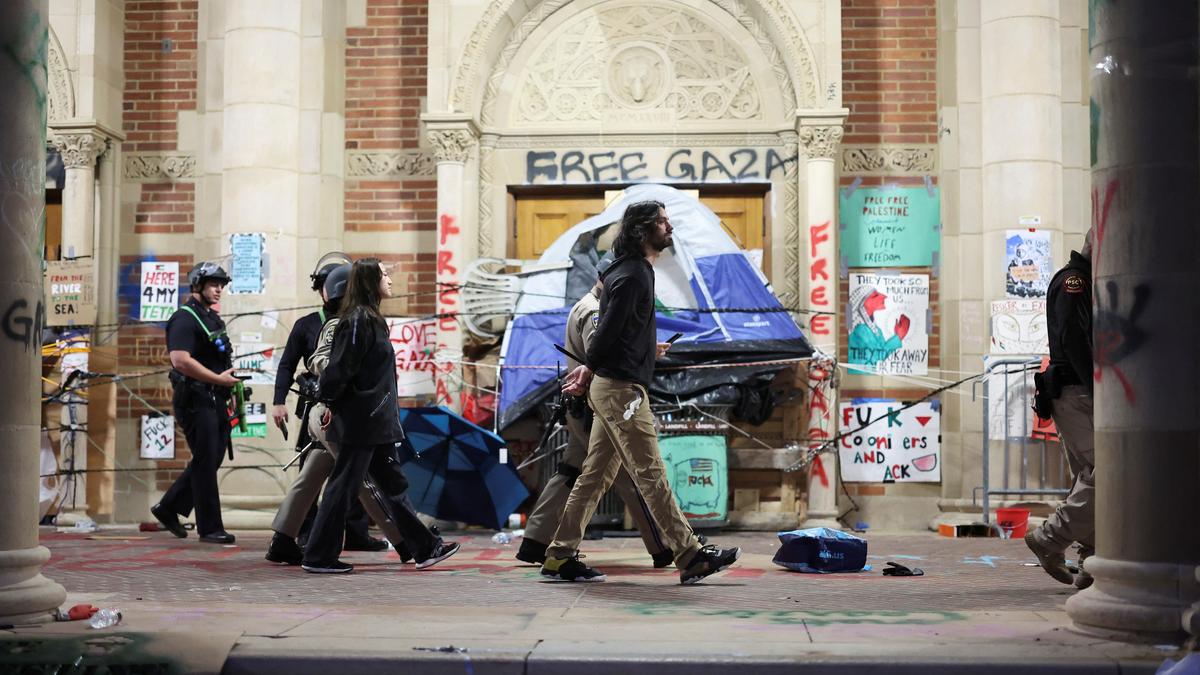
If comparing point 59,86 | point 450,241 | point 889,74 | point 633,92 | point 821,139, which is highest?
point 889,74

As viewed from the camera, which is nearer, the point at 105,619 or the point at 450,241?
the point at 105,619

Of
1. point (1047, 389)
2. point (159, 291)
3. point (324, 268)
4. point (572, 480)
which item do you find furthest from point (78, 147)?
point (1047, 389)

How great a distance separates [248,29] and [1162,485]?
32.9 feet

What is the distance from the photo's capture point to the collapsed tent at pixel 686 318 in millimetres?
12188

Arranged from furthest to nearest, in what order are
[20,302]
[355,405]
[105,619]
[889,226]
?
[889,226] → [355,405] → [20,302] → [105,619]

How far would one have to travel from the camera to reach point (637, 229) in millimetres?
7883

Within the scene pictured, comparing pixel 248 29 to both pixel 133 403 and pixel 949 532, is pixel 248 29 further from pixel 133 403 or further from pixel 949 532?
pixel 949 532

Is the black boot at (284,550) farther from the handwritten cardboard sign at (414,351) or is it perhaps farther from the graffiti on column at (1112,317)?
the graffiti on column at (1112,317)

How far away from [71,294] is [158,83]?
93.8 inches

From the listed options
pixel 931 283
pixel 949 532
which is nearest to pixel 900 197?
pixel 931 283

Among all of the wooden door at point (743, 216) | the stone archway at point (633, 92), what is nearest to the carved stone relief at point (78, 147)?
the stone archway at point (633, 92)

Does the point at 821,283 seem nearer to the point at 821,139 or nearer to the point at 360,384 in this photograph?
the point at 821,139

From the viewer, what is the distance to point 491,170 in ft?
45.3

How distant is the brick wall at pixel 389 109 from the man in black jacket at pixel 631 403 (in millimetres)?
6405
